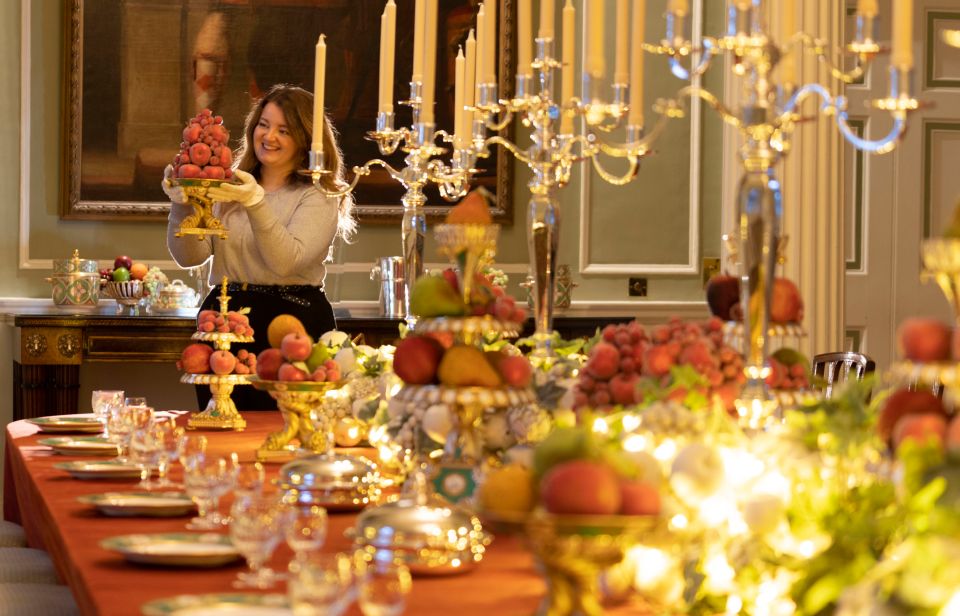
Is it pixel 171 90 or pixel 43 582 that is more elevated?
pixel 171 90

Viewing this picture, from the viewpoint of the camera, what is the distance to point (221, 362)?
3588 millimetres

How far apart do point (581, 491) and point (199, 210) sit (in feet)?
9.14

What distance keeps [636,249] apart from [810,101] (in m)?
1.56

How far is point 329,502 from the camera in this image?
7.80ft

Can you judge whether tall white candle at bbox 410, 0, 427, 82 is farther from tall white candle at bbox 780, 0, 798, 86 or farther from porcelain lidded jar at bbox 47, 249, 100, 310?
porcelain lidded jar at bbox 47, 249, 100, 310

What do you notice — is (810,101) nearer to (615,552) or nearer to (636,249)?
(636,249)

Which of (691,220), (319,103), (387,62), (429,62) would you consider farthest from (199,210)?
(691,220)

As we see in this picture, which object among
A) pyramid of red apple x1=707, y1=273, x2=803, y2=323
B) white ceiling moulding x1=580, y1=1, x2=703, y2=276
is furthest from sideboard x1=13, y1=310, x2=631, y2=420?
pyramid of red apple x1=707, y1=273, x2=803, y2=323

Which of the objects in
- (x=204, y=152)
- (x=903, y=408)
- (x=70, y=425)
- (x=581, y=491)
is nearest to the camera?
(x=581, y=491)

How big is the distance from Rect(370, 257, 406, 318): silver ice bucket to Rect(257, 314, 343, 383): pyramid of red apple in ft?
11.7

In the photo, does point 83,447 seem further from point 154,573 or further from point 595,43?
point 595,43

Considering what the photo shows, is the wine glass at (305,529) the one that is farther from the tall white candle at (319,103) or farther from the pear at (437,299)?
the tall white candle at (319,103)

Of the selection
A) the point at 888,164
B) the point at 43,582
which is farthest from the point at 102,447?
the point at 888,164

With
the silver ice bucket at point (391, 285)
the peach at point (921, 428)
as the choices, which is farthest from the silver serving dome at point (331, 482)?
the silver ice bucket at point (391, 285)
